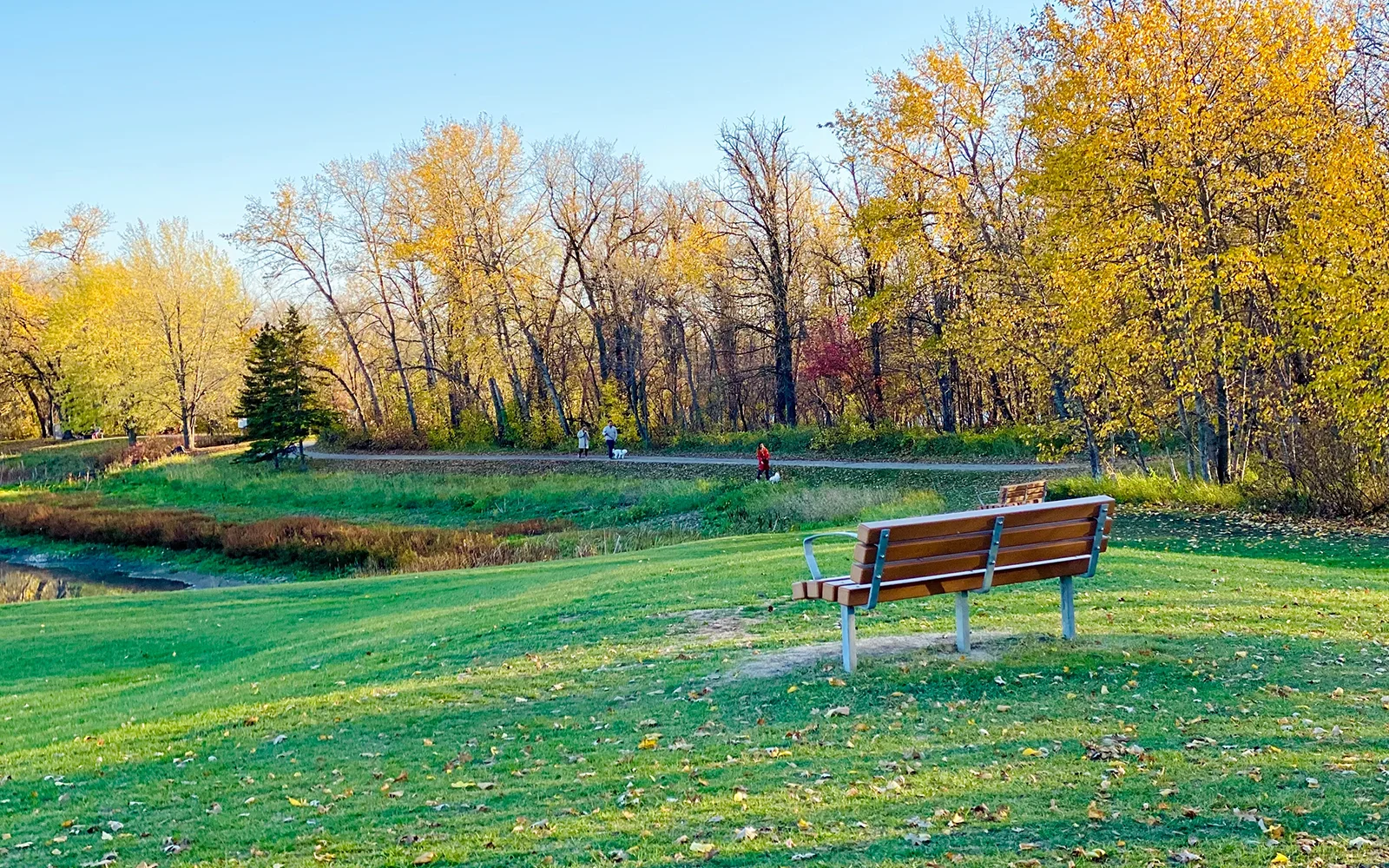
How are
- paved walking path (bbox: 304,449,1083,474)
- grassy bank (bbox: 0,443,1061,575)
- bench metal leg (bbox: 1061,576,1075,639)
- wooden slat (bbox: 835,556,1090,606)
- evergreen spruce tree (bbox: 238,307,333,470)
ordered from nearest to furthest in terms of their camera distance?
1. wooden slat (bbox: 835,556,1090,606)
2. bench metal leg (bbox: 1061,576,1075,639)
3. grassy bank (bbox: 0,443,1061,575)
4. paved walking path (bbox: 304,449,1083,474)
5. evergreen spruce tree (bbox: 238,307,333,470)

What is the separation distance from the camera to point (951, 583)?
24.7 feet

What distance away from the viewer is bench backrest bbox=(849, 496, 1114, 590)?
7.24 meters

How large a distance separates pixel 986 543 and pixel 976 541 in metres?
0.10

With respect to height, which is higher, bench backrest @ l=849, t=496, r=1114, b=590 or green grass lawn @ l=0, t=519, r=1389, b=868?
bench backrest @ l=849, t=496, r=1114, b=590

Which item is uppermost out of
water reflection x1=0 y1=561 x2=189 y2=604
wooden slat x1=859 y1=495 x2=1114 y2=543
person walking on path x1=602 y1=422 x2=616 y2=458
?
person walking on path x1=602 y1=422 x2=616 y2=458

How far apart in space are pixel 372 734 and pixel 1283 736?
5.80 m

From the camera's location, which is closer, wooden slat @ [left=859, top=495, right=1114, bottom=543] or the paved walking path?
wooden slat @ [left=859, top=495, right=1114, bottom=543]

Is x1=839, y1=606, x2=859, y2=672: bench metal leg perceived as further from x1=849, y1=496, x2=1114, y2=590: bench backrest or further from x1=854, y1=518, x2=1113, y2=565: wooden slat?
x1=854, y1=518, x2=1113, y2=565: wooden slat

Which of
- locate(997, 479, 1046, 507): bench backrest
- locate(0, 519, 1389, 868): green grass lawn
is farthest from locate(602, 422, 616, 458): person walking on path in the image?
locate(0, 519, 1389, 868): green grass lawn

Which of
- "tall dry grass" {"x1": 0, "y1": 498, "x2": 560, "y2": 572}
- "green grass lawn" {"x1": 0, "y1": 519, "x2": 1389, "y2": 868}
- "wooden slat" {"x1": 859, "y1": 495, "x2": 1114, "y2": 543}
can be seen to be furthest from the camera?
"tall dry grass" {"x1": 0, "y1": 498, "x2": 560, "y2": 572}

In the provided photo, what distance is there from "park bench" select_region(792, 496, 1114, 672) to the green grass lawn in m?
0.54

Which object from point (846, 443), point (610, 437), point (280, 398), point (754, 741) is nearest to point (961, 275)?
point (846, 443)

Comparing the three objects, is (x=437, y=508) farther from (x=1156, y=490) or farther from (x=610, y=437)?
(x=1156, y=490)

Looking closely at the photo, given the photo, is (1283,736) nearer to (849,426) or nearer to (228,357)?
(849,426)
